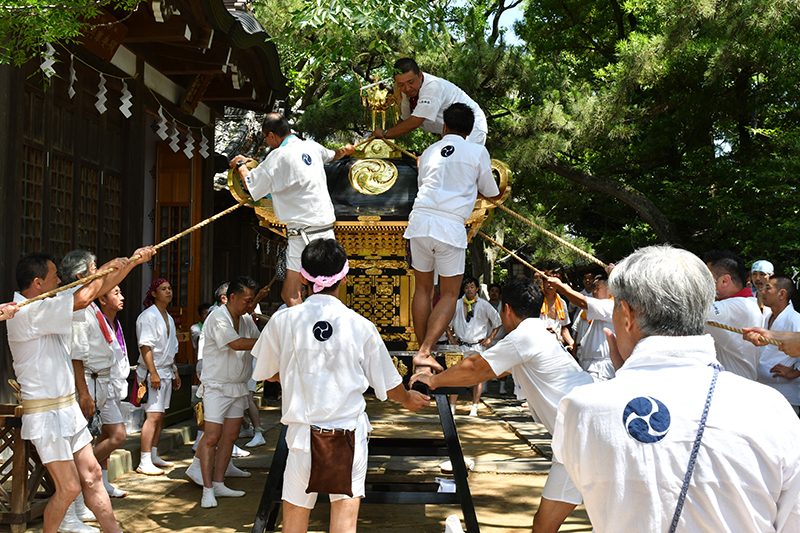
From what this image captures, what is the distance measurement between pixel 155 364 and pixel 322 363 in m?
3.80

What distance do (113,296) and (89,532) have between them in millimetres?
1781

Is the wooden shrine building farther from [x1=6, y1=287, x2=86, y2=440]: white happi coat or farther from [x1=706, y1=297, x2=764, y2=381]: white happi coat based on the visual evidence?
[x1=706, y1=297, x2=764, y2=381]: white happi coat

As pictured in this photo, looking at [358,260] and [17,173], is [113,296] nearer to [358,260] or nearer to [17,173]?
[17,173]

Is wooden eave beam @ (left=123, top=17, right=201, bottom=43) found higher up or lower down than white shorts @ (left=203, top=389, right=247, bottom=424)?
higher up

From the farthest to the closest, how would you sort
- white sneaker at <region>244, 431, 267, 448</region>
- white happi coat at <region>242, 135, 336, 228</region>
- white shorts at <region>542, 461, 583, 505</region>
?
white sneaker at <region>244, 431, 267, 448</region> < white happi coat at <region>242, 135, 336, 228</region> < white shorts at <region>542, 461, 583, 505</region>

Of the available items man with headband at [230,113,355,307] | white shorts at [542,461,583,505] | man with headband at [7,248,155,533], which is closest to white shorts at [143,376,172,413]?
man with headband at [230,113,355,307]

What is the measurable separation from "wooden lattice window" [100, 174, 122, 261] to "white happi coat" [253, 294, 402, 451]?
480cm

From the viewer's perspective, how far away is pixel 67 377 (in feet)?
13.1

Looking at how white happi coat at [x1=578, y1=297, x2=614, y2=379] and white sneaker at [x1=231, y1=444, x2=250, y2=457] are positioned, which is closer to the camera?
white sneaker at [x1=231, y1=444, x2=250, y2=457]

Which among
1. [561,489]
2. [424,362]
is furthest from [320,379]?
[561,489]

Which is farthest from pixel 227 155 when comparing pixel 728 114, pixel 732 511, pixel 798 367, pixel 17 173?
pixel 732 511

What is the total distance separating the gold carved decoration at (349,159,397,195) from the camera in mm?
5797

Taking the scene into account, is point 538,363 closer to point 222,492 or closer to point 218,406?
point 218,406

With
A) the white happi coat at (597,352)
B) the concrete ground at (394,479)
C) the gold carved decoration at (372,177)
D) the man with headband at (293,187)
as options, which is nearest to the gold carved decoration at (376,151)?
the gold carved decoration at (372,177)
